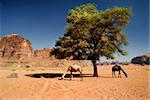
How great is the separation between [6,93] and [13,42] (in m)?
167

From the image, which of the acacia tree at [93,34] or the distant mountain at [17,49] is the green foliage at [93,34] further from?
the distant mountain at [17,49]

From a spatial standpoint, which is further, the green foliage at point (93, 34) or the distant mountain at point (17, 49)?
the distant mountain at point (17, 49)

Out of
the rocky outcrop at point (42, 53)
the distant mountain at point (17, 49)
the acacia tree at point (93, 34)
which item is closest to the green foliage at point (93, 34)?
the acacia tree at point (93, 34)

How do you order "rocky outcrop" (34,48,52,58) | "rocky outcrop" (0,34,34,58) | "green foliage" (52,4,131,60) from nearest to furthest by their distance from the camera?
"green foliage" (52,4,131,60) → "rocky outcrop" (0,34,34,58) → "rocky outcrop" (34,48,52,58)

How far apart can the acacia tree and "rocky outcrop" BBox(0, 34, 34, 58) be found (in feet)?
464

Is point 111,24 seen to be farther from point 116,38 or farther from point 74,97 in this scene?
point 74,97

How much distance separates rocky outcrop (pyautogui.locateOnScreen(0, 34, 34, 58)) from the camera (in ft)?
552

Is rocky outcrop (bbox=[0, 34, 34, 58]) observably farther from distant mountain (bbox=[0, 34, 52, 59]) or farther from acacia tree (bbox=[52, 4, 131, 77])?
acacia tree (bbox=[52, 4, 131, 77])

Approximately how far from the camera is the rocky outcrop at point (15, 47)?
552 feet

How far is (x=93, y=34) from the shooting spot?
93.4ft

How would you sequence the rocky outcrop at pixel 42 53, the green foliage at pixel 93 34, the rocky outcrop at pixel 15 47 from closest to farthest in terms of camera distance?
the green foliage at pixel 93 34
the rocky outcrop at pixel 15 47
the rocky outcrop at pixel 42 53

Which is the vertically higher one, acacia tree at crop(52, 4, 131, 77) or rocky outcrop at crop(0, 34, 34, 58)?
rocky outcrop at crop(0, 34, 34, 58)

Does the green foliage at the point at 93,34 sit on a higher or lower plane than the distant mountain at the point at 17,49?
lower

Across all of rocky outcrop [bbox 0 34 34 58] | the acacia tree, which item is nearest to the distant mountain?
rocky outcrop [bbox 0 34 34 58]
